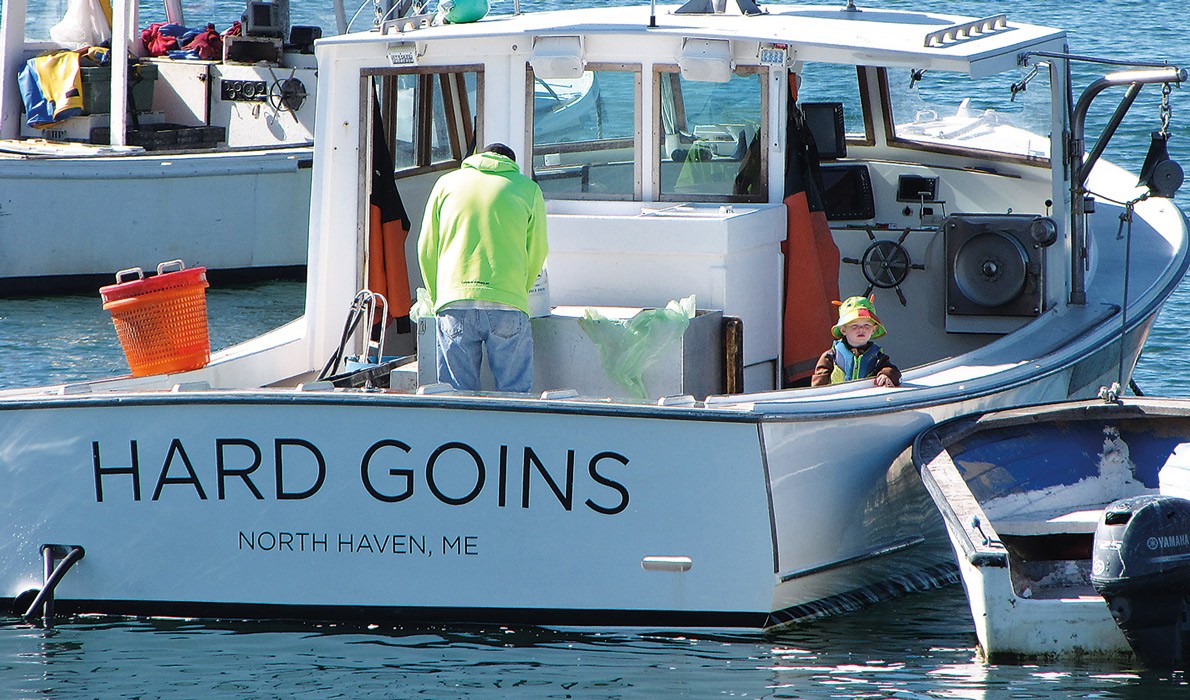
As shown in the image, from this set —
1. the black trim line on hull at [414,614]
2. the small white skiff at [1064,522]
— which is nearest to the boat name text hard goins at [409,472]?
the black trim line on hull at [414,614]

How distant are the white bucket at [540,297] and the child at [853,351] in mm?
1101

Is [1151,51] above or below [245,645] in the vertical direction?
above

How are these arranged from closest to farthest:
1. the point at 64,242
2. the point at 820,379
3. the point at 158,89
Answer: the point at 820,379 → the point at 64,242 → the point at 158,89

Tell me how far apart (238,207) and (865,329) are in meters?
9.38

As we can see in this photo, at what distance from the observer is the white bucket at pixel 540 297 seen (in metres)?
6.45

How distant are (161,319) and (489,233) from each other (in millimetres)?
1398

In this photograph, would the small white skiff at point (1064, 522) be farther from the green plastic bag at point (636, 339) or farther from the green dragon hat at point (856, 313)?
the green plastic bag at point (636, 339)

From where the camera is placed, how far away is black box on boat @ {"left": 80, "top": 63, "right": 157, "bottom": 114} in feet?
50.7

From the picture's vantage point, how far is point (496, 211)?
20.1 ft

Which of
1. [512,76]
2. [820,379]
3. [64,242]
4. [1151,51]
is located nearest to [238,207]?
[64,242]

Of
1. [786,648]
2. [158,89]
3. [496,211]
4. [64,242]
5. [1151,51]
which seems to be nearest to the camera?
[786,648]

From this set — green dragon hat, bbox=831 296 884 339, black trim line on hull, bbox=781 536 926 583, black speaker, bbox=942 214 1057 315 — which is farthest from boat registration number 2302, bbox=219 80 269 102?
black trim line on hull, bbox=781 536 926 583

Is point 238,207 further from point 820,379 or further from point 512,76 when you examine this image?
point 820,379

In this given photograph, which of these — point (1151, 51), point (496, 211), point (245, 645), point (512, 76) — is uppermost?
point (1151, 51)
